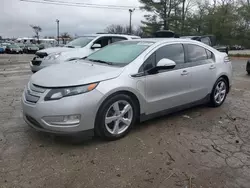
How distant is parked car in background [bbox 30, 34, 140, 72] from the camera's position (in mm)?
7823

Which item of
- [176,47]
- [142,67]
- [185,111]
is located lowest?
[185,111]

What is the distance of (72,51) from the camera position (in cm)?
806

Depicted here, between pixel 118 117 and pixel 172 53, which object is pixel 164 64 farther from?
pixel 118 117

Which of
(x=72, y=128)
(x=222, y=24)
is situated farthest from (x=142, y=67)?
(x=222, y=24)

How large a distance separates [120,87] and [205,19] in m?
31.0

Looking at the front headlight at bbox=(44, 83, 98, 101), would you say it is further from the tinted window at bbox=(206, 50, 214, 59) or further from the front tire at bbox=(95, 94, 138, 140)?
the tinted window at bbox=(206, 50, 214, 59)

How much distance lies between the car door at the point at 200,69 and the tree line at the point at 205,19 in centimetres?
2720

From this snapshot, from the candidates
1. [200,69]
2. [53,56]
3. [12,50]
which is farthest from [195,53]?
[12,50]

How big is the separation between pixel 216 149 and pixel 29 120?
2.64 meters

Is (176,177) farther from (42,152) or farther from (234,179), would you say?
(42,152)

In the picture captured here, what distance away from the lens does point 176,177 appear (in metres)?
2.74

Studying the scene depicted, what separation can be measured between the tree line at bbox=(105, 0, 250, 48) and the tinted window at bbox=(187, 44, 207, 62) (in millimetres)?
27240

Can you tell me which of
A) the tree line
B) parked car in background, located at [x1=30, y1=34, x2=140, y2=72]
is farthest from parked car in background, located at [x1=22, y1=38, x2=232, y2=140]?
the tree line

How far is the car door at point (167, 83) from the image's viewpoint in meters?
3.88
